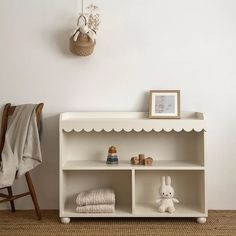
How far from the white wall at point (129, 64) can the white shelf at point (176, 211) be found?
26 cm

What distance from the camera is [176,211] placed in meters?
2.22

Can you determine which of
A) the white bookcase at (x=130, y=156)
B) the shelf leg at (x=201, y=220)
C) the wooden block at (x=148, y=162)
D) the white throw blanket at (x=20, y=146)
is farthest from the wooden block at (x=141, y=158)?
the white throw blanket at (x=20, y=146)

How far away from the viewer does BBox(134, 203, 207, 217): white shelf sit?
7.14 ft

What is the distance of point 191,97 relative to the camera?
2.45 meters

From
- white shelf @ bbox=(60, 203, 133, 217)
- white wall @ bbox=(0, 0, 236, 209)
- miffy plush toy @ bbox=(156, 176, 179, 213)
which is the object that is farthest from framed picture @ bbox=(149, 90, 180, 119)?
white shelf @ bbox=(60, 203, 133, 217)

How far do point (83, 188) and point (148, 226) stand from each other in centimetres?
55

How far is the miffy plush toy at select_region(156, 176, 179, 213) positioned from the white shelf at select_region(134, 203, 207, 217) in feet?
0.11

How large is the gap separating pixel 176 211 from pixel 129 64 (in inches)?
40.1

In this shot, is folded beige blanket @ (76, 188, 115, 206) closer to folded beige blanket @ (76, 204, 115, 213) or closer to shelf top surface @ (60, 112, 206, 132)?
folded beige blanket @ (76, 204, 115, 213)

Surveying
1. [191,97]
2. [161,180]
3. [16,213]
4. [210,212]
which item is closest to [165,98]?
[191,97]

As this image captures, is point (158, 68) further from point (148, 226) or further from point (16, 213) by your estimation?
point (16, 213)

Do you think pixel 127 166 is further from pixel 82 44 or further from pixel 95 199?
pixel 82 44

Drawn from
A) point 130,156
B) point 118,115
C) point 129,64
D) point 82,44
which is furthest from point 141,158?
point 82,44

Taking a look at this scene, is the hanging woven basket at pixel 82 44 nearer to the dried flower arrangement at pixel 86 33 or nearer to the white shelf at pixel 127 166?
the dried flower arrangement at pixel 86 33
